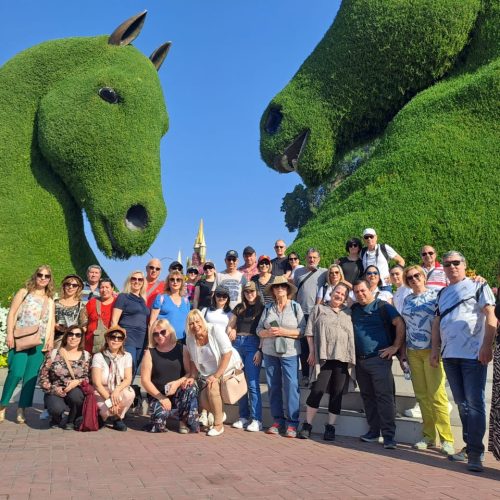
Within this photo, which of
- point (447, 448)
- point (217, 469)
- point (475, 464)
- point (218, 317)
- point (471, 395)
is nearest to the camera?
point (217, 469)

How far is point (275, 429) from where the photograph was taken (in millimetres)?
5707

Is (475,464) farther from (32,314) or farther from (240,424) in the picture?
(32,314)

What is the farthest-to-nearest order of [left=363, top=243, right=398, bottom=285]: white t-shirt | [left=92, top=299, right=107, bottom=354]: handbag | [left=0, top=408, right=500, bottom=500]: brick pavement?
1. [left=363, top=243, right=398, bottom=285]: white t-shirt
2. [left=92, top=299, right=107, bottom=354]: handbag
3. [left=0, top=408, right=500, bottom=500]: brick pavement

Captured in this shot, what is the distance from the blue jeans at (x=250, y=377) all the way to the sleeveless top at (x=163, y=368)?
2.26 ft

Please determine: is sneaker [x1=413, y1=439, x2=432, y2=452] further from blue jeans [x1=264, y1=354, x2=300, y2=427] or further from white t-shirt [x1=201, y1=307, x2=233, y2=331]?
white t-shirt [x1=201, y1=307, x2=233, y2=331]

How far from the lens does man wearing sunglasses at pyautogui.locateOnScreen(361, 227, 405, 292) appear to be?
718cm

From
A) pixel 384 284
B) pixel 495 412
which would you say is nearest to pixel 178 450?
pixel 495 412

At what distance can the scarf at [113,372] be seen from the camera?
19.3ft

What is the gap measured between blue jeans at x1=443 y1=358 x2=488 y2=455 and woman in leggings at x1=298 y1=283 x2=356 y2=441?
1053 millimetres

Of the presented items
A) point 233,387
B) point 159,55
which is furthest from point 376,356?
point 159,55

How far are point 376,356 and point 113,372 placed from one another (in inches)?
108

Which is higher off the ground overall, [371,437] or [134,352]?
[134,352]

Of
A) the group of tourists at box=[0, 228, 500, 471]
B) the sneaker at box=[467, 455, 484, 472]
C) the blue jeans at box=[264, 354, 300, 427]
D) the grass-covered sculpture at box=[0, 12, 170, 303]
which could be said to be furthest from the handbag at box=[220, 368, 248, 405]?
the grass-covered sculpture at box=[0, 12, 170, 303]

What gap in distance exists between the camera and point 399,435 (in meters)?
5.57
